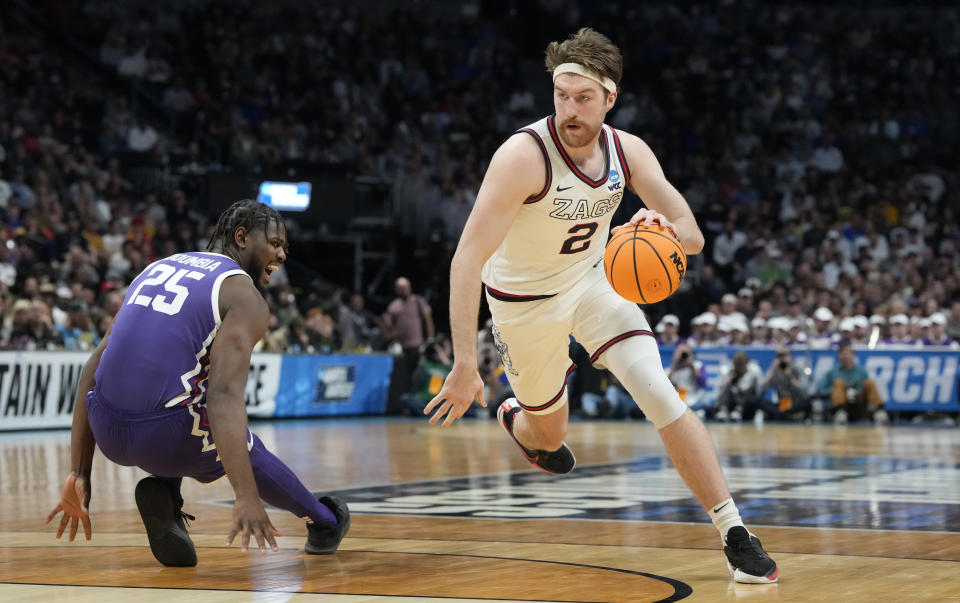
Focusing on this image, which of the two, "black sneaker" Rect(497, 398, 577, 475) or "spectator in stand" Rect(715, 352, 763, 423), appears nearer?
"black sneaker" Rect(497, 398, 577, 475)

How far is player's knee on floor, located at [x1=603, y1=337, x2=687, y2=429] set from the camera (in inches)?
226

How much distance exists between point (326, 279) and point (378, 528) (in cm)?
1657

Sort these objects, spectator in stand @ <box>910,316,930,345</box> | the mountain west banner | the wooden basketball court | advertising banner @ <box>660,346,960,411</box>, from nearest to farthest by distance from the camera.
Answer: the wooden basketball court, the mountain west banner, advertising banner @ <box>660,346,960,411</box>, spectator in stand @ <box>910,316,930,345</box>

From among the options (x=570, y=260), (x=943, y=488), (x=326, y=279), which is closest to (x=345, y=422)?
(x=326, y=279)

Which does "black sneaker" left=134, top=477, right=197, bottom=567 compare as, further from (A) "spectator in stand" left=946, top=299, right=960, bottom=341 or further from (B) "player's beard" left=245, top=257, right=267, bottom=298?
(A) "spectator in stand" left=946, top=299, right=960, bottom=341

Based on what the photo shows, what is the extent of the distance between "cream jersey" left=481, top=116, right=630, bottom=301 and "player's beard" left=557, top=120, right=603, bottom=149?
4 centimetres

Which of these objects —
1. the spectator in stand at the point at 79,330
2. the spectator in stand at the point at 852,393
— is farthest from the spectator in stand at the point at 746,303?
the spectator in stand at the point at 79,330

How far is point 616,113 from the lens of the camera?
27.9m

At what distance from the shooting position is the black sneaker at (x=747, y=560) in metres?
5.39

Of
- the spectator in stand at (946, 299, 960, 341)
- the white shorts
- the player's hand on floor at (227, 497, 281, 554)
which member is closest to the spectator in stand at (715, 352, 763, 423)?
the spectator in stand at (946, 299, 960, 341)

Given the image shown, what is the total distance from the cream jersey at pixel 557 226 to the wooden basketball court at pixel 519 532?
1286mm

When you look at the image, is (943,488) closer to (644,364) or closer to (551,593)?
(644,364)

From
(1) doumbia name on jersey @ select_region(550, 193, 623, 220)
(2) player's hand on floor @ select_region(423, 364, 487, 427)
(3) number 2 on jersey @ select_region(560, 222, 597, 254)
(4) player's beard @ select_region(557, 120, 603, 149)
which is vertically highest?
(4) player's beard @ select_region(557, 120, 603, 149)

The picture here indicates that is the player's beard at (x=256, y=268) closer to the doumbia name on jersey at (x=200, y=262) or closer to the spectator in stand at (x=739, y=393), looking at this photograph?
the doumbia name on jersey at (x=200, y=262)
